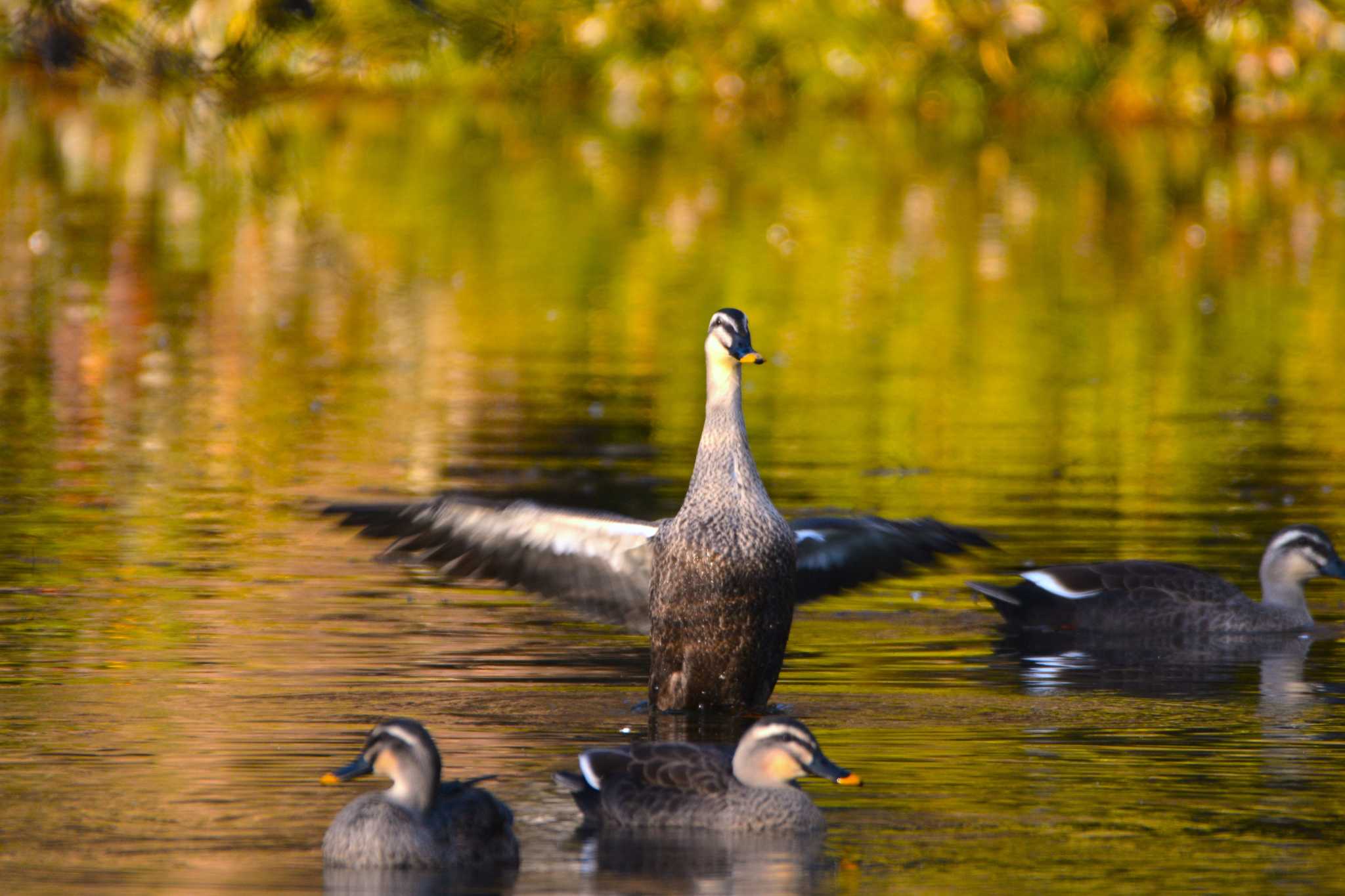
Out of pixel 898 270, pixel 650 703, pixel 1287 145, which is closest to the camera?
pixel 650 703

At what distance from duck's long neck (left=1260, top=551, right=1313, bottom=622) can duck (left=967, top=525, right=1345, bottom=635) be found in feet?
0.52

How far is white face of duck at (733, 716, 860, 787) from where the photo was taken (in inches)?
375

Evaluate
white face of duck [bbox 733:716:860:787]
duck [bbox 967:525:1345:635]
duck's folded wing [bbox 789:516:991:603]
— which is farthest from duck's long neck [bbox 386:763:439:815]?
duck [bbox 967:525:1345:635]

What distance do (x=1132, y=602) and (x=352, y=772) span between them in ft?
17.8

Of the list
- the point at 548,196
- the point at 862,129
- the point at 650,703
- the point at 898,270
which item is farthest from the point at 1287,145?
the point at 650,703

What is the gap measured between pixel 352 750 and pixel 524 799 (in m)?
0.87

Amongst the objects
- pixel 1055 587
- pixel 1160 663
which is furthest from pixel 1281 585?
pixel 1055 587

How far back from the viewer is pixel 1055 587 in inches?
534

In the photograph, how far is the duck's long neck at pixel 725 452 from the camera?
11523 mm

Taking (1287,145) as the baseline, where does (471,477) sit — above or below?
below

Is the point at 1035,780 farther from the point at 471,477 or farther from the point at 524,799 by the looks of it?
the point at 471,477

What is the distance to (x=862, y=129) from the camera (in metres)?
61.1

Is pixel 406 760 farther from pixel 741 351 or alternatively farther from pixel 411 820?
pixel 741 351

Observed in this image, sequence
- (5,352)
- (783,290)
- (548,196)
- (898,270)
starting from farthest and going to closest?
(548,196) → (898,270) → (783,290) → (5,352)
